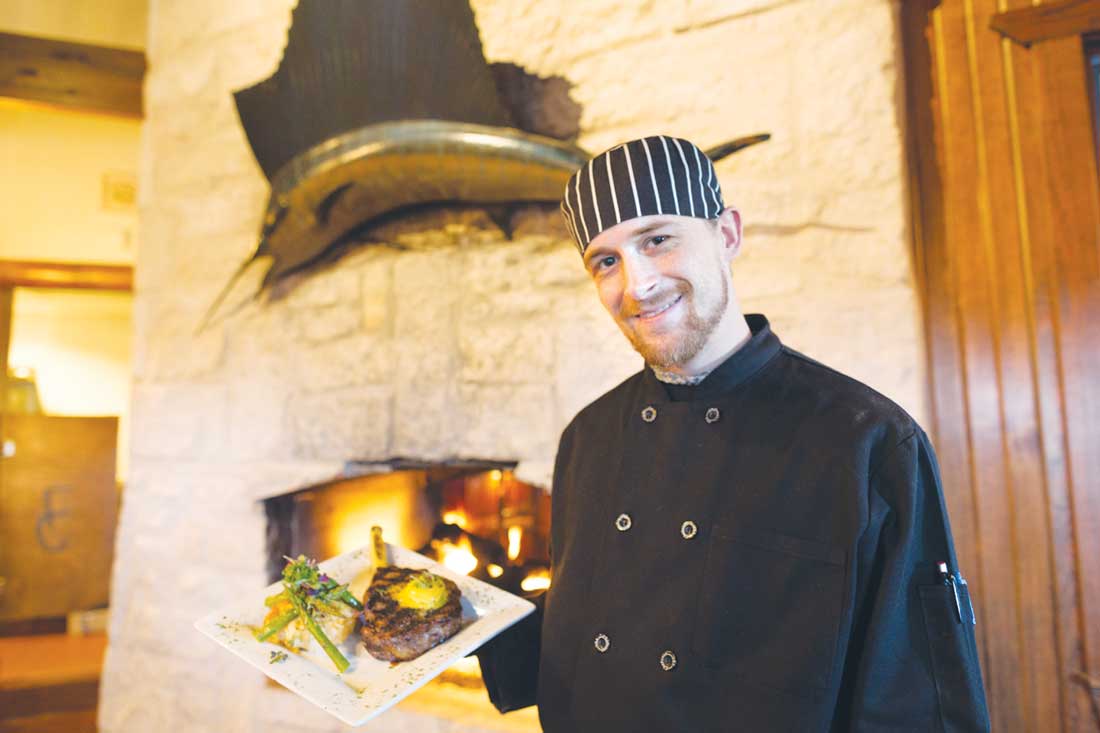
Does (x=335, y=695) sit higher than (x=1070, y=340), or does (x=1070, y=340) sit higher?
(x=1070, y=340)

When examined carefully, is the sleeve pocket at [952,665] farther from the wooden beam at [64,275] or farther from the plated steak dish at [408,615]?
the wooden beam at [64,275]

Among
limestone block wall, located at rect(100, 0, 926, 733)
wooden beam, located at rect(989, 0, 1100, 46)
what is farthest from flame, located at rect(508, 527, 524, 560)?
wooden beam, located at rect(989, 0, 1100, 46)

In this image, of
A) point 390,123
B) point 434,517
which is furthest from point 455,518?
point 390,123

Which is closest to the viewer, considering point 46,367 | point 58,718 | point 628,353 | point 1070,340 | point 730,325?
point 730,325

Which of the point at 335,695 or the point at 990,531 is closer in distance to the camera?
the point at 335,695

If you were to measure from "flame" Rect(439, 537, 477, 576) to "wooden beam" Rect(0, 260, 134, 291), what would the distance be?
3.18 m

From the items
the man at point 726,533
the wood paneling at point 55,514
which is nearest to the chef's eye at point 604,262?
the man at point 726,533

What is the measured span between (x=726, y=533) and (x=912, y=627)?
0.25m

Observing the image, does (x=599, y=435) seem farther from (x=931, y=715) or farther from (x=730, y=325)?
(x=931, y=715)

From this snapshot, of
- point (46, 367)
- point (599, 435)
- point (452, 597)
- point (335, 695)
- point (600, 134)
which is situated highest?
point (600, 134)

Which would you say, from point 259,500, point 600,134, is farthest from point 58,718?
point 600,134

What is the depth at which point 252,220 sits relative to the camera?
7.75ft

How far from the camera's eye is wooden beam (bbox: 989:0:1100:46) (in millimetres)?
1476

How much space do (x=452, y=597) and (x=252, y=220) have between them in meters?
1.62
